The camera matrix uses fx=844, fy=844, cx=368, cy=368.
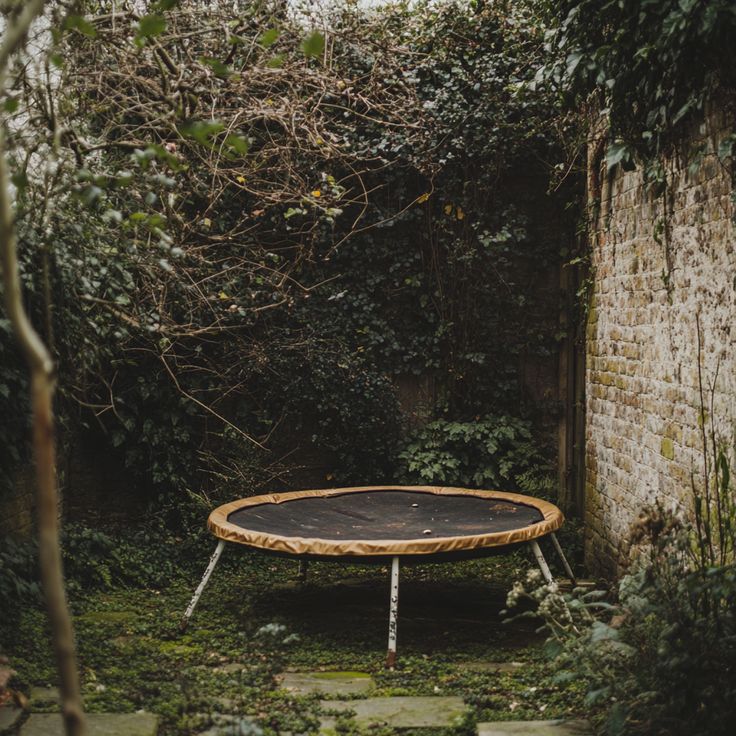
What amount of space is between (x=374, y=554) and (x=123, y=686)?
52.2 inches

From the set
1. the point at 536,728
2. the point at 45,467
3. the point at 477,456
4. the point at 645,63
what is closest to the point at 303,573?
the point at 477,456

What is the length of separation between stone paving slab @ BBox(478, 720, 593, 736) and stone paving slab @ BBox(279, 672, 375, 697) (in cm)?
79

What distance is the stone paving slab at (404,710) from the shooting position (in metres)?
3.30

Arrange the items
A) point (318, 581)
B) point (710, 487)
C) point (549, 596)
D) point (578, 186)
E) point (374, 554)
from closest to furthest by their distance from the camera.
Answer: point (549, 596), point (710, 487), point (374, 554), point (318, 581), point (578, 186)

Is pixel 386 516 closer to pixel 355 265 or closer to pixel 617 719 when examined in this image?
pixel 355 265

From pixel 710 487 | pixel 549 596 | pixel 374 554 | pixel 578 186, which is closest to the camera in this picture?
pixel 549 596

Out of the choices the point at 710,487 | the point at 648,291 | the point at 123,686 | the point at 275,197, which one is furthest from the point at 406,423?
the point at 123,686

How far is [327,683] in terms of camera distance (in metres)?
3.87

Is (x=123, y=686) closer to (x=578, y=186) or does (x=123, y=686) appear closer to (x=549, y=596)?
(x=549, y=596)

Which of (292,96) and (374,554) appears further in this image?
(292,96)

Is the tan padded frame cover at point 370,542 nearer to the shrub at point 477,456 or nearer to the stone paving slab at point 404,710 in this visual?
the stone paving slab at point 404,710

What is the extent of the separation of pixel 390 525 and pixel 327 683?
1.28 meters

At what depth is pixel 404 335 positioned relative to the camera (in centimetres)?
691

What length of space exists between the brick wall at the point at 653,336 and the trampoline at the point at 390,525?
574mm
